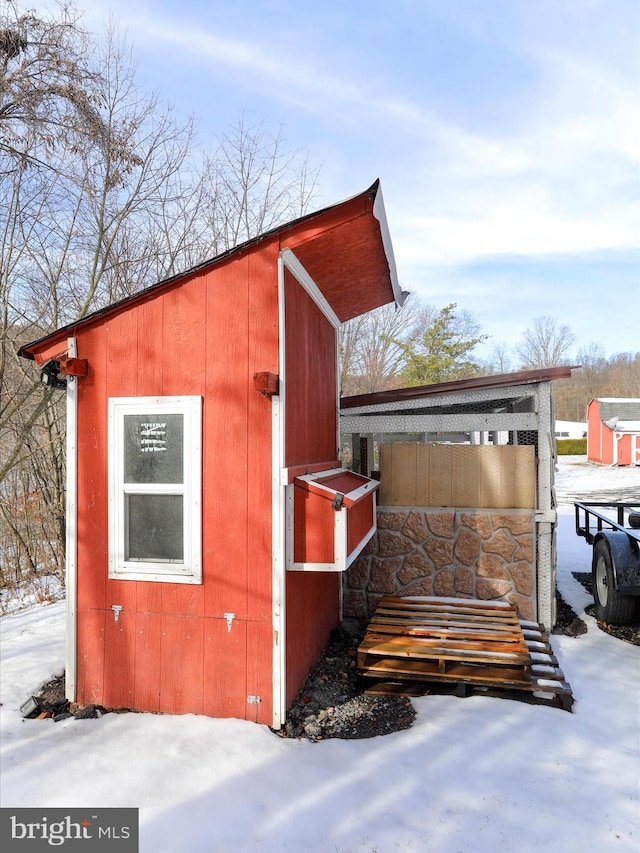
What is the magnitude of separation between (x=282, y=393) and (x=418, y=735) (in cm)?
255

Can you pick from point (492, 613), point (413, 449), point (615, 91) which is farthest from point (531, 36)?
point (492, 613)

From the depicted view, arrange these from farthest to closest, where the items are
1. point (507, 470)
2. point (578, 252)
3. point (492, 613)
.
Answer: point (578, 252), point (507, 470), point (492, 613)

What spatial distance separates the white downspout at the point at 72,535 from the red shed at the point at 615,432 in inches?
1110

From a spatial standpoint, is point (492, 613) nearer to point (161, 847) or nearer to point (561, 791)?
point (561, 791)

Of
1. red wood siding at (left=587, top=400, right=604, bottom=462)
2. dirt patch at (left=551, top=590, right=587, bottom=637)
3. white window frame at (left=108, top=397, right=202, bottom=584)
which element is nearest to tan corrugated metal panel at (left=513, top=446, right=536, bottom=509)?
dirt patch at (left=551, top=590, right=587, bottom=637)

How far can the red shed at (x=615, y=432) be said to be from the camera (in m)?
26.2

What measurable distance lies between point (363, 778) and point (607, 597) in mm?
4003

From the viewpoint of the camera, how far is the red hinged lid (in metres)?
3.66

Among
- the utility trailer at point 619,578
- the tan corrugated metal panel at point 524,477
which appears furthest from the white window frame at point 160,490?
the utility trailer at point 619,578

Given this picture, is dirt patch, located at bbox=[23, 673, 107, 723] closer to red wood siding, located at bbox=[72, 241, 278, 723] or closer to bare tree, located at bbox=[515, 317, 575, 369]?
red wood siding, located at bbox=[72, 241, 278, 723]

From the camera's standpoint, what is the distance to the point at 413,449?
586 centimetres

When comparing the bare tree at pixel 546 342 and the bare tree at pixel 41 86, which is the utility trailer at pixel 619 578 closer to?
the bare tree at pixel 41 86

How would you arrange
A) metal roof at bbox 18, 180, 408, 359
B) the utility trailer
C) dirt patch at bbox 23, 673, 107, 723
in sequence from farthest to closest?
1. the utility trailer
2. dirt patch at bbox 23, 673, 107, 723
3. metal roof at bbox 18, 180, 408, 359

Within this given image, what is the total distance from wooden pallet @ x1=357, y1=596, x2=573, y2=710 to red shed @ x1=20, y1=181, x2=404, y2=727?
29.3 inches
